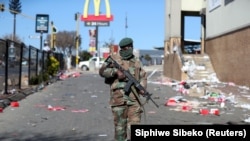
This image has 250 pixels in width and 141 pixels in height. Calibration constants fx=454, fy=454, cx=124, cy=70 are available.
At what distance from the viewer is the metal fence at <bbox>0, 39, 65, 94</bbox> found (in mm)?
16297

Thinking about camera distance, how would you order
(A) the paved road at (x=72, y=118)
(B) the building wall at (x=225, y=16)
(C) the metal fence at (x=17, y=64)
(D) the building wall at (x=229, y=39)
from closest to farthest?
(A) the paved road at (x=72, y=118) < (C) the metal fence at (x=17, y=64) < (D) the building wall at (x=229, y=39) < (B) the building wall at (x=225, y=16)

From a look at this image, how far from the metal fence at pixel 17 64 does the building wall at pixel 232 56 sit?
1061 cm

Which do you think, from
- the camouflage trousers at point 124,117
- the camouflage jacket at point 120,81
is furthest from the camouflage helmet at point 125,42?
the camouflage trousers at point 124,117

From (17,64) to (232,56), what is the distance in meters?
11.8

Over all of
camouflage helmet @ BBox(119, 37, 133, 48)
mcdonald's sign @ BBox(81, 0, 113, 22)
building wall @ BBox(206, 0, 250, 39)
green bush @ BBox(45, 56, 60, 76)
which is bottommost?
green bush @ BBox(45, 56, 60, 76)

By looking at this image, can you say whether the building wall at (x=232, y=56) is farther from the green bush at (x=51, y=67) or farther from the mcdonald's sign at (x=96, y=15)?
the mcdonald's sign at (x=96, y=15)

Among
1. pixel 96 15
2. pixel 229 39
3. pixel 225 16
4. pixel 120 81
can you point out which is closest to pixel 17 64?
pixel 229 39

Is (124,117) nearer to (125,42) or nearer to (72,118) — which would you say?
(125,42)

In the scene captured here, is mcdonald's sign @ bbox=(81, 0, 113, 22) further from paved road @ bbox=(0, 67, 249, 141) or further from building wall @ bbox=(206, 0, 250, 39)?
paved road @ bbox=(0, 67, 249, 141)

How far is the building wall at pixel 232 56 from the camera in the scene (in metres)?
22.3

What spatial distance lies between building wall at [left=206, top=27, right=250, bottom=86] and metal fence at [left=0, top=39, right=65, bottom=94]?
1061 cm

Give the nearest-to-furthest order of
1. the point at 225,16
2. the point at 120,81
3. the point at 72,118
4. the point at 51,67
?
the point at 120,81 → the point at 72,118 → the point at 225,16 → the point at 51,67

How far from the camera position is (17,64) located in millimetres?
19359

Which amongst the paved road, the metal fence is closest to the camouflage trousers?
the paved road
